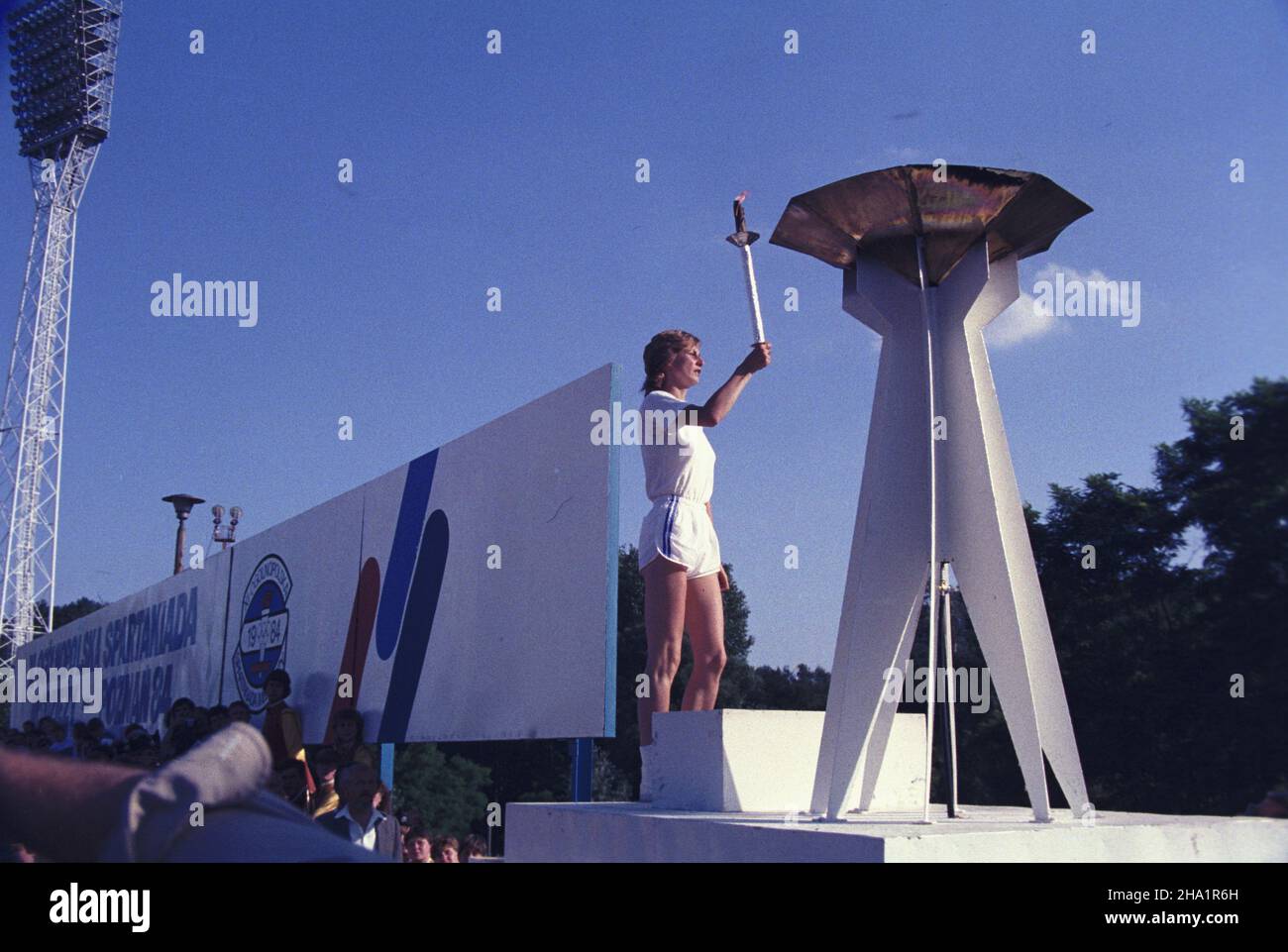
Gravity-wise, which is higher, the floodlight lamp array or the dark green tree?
the floodlight lamp array

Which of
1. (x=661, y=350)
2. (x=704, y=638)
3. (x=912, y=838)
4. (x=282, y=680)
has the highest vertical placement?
(x=661, y=350)

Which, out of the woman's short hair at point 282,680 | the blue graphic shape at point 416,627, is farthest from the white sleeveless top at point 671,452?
the woman's short hair at point 282,680

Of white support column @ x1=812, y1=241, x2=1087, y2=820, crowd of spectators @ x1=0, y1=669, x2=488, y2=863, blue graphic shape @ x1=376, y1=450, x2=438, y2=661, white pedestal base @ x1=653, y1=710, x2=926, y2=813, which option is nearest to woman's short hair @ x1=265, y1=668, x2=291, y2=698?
crowd of spectators @ x1=0, y1=669, x2=488, y2=863

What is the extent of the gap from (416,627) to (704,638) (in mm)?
5081

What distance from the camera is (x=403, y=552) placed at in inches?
415

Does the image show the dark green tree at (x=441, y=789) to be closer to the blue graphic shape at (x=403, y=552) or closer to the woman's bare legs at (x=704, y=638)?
the blue graphic shape at (x=403, y=552)

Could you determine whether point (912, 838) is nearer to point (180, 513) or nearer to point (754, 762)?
point (754, 762)

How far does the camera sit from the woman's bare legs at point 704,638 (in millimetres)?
5402

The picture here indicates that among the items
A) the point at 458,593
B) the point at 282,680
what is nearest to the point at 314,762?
the point at 282,680

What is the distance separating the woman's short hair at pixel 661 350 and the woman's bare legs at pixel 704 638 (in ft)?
3.31

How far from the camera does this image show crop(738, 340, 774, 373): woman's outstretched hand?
193 inches

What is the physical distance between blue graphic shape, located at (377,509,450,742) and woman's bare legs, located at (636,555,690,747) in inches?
184

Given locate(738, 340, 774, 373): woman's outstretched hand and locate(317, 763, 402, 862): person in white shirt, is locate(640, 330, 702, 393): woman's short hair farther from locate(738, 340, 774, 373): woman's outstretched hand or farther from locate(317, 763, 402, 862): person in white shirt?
locate(317, 763, 402, 862): person in white shirt
